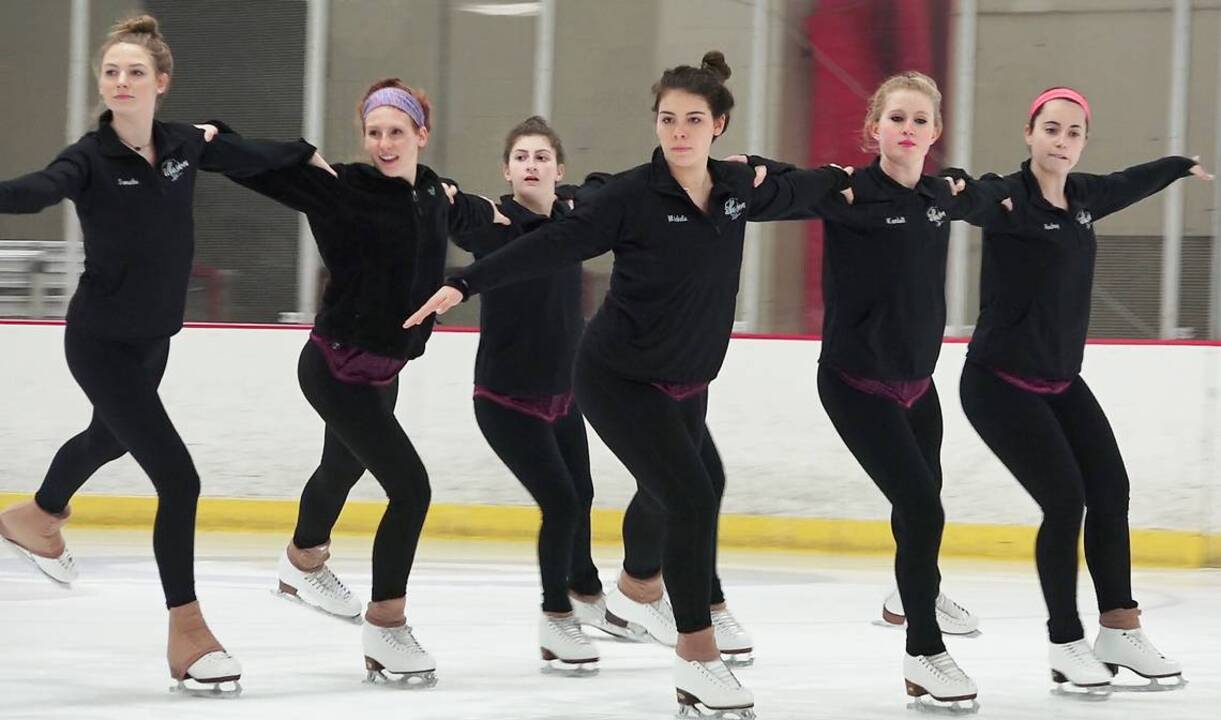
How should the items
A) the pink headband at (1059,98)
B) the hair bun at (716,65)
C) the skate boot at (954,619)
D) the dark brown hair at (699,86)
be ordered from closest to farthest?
the dark brown hair at (699,86) < the hair bun at (716,65) < the pink headband at (1059,98) < the skate boot at (954,619)

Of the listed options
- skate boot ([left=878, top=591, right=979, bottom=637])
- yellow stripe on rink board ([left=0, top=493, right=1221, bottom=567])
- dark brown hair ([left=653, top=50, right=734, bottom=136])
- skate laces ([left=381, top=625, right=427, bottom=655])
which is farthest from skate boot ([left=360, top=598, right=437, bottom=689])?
yellow stripe on rink board ([left=0, top=493, right=1221, bottom=567])

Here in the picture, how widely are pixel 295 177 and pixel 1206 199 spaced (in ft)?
17.6

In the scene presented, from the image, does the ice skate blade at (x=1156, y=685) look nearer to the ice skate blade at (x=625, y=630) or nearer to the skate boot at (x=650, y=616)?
the skate boot at (x=650, y=616)

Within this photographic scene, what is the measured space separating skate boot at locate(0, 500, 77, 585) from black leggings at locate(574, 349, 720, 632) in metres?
2.20

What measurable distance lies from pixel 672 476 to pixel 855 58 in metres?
5.67

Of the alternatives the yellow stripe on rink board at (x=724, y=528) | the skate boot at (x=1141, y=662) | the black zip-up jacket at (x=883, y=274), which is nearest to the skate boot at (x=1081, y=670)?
Answer: the skate boot at (x=1141, y=662)

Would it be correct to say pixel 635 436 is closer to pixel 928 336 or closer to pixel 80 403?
pixel 928 336

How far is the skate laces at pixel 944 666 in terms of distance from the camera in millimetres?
4660

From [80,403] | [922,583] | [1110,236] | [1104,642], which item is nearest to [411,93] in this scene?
[922,583]

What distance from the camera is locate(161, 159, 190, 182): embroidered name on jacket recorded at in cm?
487

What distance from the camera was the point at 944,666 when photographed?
184 inches

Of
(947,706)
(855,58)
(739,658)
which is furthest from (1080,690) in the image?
(855,58)

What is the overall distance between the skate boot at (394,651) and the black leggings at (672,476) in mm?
867

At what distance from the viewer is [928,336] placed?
4.93 metres
